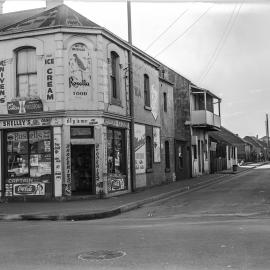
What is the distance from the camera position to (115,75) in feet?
70.8

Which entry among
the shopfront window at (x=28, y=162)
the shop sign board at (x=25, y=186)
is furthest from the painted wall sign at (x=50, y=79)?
the shop sign board at (x=25, y=186)

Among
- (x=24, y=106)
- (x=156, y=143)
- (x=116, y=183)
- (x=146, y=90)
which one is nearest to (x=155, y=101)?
(x=146, y=90)

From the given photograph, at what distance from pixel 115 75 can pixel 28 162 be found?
5.41 meters

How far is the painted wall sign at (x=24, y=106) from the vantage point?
19422 mm

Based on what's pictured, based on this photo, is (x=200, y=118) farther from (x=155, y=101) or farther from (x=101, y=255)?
(x=101, y=255)

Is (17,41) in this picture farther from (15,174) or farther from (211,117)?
(211,117)

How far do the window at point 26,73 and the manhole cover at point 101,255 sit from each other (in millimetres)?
12406

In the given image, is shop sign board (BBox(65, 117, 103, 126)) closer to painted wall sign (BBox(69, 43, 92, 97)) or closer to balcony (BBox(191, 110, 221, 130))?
painted wall sign (BBox(69, 43, 92, 97))

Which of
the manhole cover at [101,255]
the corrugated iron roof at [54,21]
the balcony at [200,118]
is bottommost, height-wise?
the manhole cover at [101,255]

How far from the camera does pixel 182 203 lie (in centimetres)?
1794

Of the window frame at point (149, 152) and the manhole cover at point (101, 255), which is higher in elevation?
the window frame at point (149, 152)

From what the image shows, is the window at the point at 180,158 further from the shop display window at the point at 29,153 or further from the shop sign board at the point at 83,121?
the shop display window at the point at 29,153

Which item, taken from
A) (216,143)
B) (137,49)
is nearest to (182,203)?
(137,49)

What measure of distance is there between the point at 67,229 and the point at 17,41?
10.7 metres
